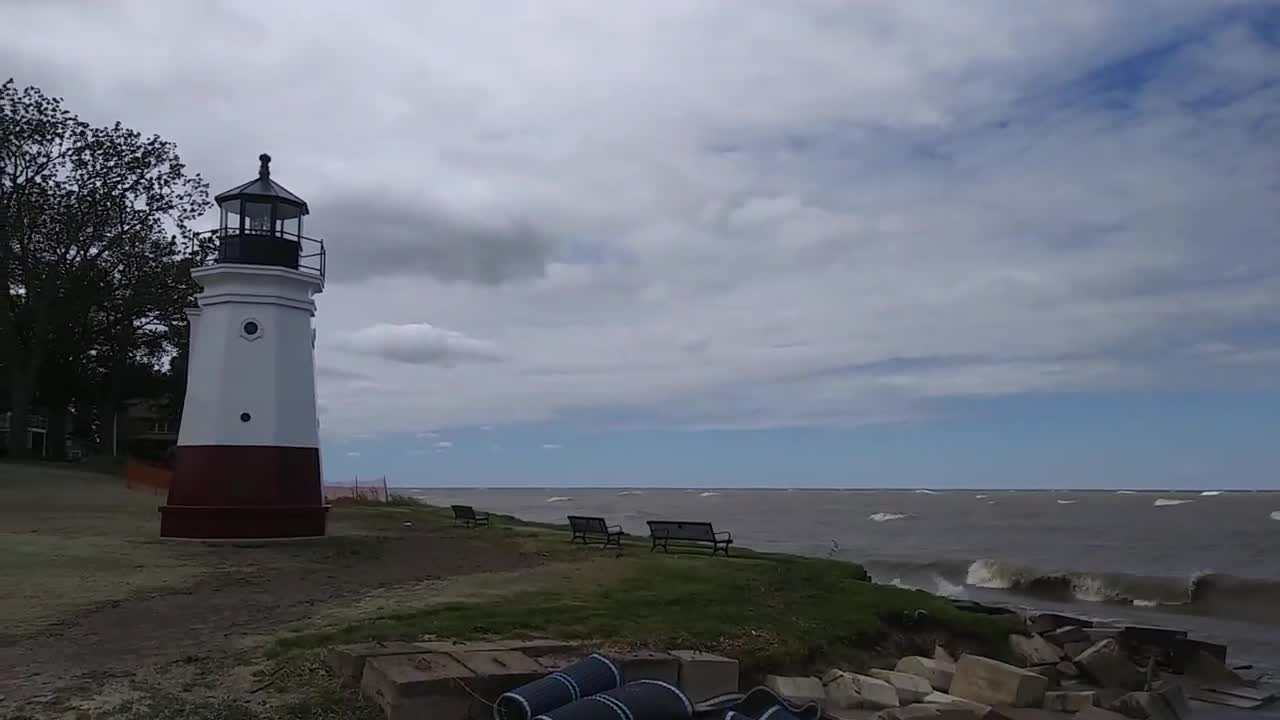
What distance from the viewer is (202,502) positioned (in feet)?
57.7

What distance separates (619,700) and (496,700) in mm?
842

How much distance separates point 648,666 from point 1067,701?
514 centimetres

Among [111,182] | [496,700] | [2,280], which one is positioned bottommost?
[496,700]

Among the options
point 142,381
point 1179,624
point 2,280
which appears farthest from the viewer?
point 142,381

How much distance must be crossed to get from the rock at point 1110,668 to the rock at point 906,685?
11.2 feet

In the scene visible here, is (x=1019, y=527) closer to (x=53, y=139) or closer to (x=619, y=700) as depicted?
(x=53, y=139)

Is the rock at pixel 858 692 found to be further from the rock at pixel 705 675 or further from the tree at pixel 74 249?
the tree at pixel 74 249

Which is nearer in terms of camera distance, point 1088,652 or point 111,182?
point 1088,652

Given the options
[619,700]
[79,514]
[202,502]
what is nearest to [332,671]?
[619,700]

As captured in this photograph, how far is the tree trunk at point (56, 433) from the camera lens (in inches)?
1661

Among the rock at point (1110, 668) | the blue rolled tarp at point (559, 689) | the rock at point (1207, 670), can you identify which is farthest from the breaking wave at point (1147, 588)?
the blue rolled tarp at point (559, 689)

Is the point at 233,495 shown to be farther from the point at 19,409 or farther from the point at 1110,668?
the point at 19,409

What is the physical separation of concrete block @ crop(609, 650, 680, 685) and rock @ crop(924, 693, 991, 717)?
112 inches

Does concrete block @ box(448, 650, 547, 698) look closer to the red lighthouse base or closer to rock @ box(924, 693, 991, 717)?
rock @ box(924, 693, 991, 717)
